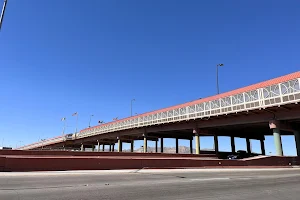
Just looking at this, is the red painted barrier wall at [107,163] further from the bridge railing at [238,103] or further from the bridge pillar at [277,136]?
the bridge railing at [238,103]

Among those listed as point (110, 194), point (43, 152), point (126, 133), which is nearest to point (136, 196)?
point (110, 194)

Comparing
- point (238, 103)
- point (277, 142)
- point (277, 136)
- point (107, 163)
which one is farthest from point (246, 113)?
point (107, 163)

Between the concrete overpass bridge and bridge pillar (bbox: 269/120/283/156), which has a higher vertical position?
the concrete overpass bridge

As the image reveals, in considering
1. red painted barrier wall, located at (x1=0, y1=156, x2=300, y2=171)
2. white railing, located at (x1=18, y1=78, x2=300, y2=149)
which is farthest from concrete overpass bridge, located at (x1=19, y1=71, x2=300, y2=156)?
red painted barrier wall, located at (x1=0, y1=156, x2=300, y2=171)

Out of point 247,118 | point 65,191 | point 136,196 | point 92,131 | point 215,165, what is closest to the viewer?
point 136,196

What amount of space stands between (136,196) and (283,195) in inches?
205

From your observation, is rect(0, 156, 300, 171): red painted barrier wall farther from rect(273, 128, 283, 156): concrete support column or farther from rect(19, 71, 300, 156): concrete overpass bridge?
rect(19, 71, 300, 156): concrete overpass bridge

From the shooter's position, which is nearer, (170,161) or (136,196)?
(136,196)

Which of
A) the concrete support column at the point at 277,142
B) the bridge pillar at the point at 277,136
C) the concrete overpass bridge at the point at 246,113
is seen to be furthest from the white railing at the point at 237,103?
the concrete support column at the point at 277,142

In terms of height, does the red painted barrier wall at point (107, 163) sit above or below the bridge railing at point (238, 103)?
below

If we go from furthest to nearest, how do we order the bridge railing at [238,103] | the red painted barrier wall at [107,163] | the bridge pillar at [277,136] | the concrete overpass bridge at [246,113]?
the bridge pillar at [277,136] < the concrete overpass bridge at [246,113] < the bridge railing at [238,103] < the red painted barrier wall at [107,163]

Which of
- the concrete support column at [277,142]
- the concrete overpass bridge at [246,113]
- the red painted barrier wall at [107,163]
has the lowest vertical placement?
the red painted barrier wall at [107,163]

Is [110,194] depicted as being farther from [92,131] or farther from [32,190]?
[92,131]

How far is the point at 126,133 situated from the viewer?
6188 cm
